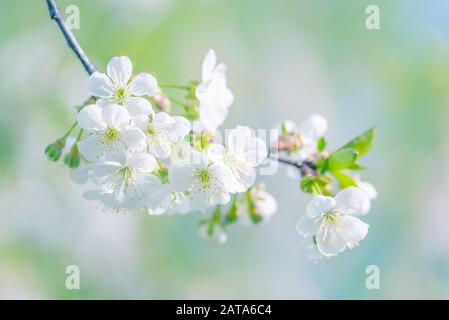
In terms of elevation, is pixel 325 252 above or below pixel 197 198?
below

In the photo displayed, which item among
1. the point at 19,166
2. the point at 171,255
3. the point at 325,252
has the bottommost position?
the point at 325,252

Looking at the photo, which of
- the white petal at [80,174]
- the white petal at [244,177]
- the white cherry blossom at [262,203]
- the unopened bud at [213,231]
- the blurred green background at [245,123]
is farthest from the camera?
the blurred green background at [245,123]

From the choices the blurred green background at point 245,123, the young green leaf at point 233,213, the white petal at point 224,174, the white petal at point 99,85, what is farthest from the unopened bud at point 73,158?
the blurred green background at point 245,123

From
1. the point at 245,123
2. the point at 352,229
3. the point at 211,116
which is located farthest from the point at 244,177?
the point at 245,123

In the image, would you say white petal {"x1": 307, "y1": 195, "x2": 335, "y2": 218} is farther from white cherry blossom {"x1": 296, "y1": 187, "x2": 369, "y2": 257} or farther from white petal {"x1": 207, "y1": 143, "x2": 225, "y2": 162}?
white petal {"x1": 207, "y1": 143, "x2": 225, "y2": 162}


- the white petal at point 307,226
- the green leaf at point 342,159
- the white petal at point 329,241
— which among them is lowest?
the white petal at point 329,241

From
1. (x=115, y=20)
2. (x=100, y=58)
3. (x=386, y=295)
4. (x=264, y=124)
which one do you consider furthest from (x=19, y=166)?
(x=386, y=295)

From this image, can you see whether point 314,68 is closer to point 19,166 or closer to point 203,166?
point 19,166

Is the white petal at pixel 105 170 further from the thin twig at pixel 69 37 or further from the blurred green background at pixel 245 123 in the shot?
the blurred green background at pixel 245 123
